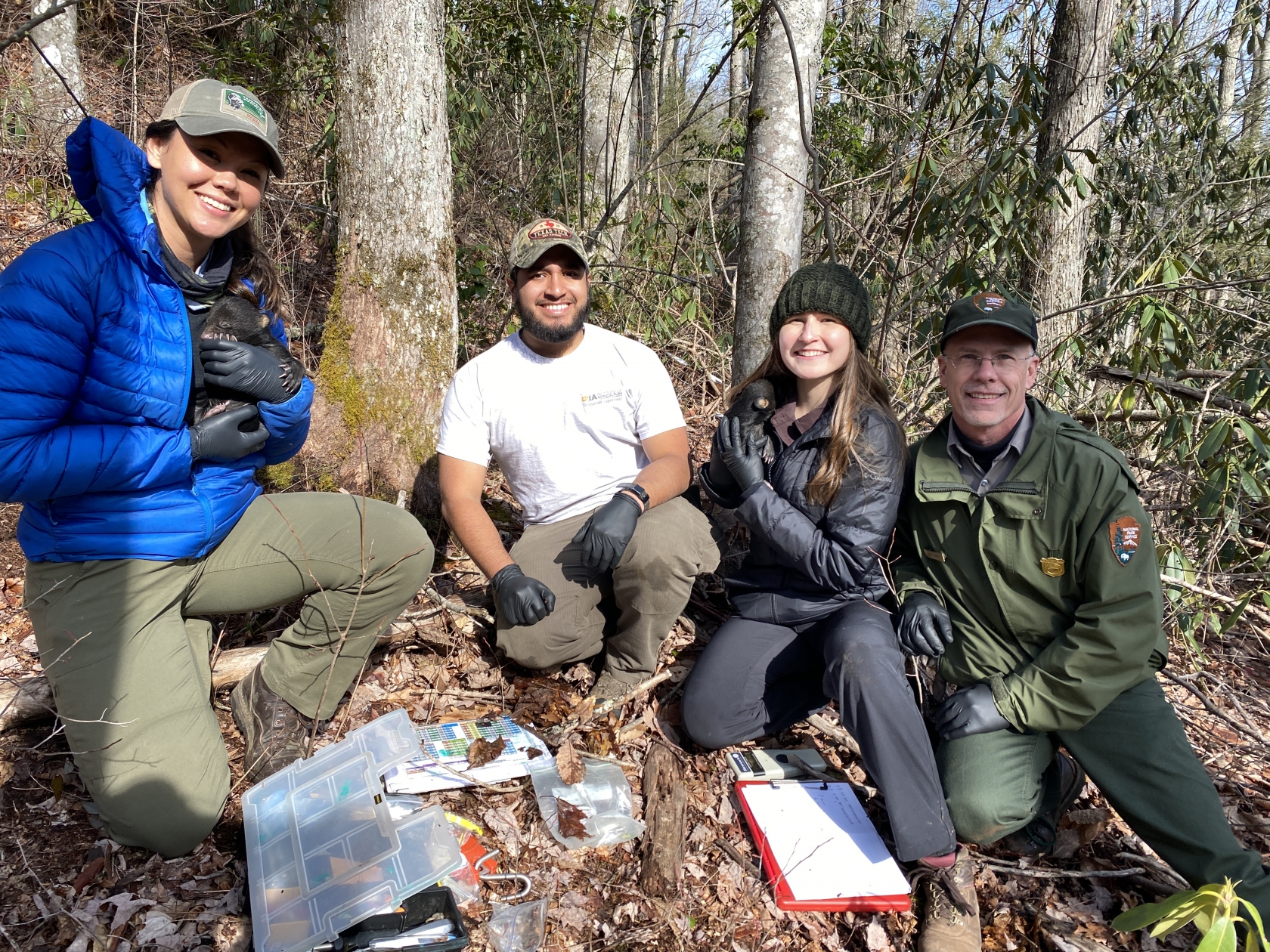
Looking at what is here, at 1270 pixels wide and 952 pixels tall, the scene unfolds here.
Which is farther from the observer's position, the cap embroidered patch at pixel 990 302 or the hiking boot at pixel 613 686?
the hiking boot at pixel 613 686

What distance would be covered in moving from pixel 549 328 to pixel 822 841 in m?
2.02

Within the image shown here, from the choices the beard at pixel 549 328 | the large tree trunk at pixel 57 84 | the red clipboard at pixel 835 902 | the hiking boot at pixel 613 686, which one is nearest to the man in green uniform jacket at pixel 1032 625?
the red clipboard at pixel 835 902

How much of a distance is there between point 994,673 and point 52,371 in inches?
113

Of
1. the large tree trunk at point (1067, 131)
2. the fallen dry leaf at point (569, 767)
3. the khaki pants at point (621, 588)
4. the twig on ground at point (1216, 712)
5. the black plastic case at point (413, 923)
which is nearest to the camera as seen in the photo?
the black plastic case at point (413, 923)

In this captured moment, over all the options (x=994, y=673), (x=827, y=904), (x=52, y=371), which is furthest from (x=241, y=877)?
(x=994, y=673)

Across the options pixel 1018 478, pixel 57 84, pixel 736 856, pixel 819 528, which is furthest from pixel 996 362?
pixel 57 84

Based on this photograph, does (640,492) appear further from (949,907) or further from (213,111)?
(213,111)

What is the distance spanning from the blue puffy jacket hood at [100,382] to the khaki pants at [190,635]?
0.13m

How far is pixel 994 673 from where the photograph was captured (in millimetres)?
2508

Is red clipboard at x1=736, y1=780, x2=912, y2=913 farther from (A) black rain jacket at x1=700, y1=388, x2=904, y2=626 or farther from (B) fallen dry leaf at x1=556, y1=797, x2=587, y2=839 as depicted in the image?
(A) black rain jacket at x1=700, y1=388, x2=904, y2=626

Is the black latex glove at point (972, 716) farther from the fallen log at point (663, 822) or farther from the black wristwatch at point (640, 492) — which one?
the black wristwatch at point (640, 492)

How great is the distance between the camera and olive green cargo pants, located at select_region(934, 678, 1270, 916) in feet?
7.06

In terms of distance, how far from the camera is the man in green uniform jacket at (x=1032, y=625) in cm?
226

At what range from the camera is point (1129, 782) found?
2.29 m
